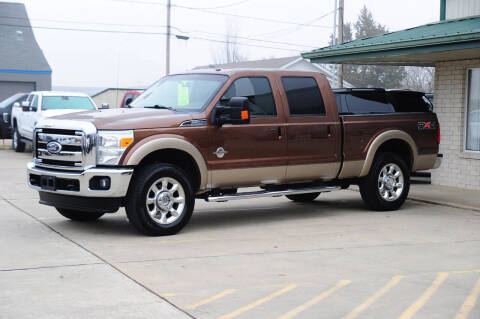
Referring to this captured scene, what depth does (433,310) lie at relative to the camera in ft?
20.2

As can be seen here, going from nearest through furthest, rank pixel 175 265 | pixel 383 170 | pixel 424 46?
pixel 175 265 < pixel 383 170 < pixel 424 46

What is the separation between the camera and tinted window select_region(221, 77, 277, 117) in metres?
10.4

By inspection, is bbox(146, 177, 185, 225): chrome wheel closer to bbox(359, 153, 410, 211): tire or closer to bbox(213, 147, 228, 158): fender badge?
bbox(213, 147, 228, 158): fender badge

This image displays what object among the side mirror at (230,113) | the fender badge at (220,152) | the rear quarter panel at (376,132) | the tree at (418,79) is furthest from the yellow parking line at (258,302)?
the tree at (418,79)

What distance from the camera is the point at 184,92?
34.3 feet

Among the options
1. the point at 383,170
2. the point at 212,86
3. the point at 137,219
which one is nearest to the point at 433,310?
the point at 137,219

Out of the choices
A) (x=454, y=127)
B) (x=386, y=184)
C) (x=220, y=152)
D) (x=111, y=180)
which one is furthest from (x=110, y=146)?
(x=454, y=127)

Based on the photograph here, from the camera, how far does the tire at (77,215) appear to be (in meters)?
10.4

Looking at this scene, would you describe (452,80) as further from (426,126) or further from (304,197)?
(304,197)

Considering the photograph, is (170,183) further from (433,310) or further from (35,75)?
(35,75)

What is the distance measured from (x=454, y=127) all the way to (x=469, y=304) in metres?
9.84

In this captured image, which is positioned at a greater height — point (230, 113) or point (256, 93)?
point (256, 93)

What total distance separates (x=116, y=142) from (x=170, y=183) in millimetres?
931

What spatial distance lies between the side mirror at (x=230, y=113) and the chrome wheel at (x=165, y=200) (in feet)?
3.33
